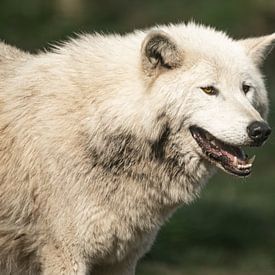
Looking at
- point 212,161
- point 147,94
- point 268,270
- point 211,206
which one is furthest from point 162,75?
point 211,206

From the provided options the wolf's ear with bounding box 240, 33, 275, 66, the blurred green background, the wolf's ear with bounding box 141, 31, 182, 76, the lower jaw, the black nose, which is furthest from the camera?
the blurred green background

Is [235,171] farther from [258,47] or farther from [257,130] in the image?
→ [258,47]

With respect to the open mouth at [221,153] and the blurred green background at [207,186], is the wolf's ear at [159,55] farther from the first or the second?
the blurred green background at [207,186]

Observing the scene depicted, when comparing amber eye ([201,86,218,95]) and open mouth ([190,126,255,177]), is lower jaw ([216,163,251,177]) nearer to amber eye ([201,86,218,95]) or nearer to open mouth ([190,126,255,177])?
open mouth ([190,126,255,177])

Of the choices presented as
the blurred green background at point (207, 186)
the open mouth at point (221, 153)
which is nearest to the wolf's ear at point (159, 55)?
the open mouth at point (221, 153)

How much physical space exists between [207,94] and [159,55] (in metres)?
0.35

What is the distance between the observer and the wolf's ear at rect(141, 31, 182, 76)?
6254 millimetres

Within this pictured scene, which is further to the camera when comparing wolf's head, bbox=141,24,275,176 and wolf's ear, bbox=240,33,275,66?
wolf's ear, bbox=240,33,275,66

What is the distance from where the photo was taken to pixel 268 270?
365 inches

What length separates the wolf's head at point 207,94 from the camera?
6.20 meters

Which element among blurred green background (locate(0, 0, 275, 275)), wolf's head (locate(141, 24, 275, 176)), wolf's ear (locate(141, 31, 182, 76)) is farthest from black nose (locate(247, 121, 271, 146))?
blurred green background (locate(0, 0, 275, 275))

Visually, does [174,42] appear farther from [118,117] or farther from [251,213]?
[251,213]

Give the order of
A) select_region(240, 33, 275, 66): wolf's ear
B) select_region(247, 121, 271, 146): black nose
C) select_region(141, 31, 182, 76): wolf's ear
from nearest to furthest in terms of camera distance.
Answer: select_region(247, 121, 271, 146): black nose < select_region(141, 31, 182, 76): wolf's ear < select_region(240, 33, 275, 66): wolf's ear

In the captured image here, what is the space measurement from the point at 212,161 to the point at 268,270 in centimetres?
310
